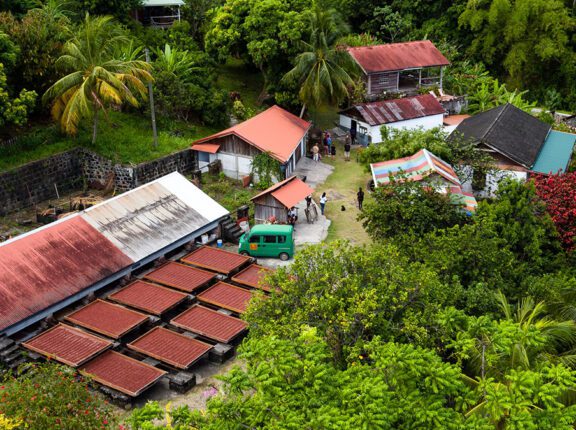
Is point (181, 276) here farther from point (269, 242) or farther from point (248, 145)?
point (248, 145)

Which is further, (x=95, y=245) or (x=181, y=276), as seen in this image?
(x=181, y=276)

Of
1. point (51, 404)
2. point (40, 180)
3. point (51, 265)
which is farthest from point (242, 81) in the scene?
point (51, 404)

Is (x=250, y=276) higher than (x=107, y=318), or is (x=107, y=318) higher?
(x=107, y=318)


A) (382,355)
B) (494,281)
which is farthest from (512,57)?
(382,355)

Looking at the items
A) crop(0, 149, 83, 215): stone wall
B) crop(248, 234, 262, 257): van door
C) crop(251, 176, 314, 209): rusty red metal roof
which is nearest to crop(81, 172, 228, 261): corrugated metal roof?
crop(248, 234, 262, 257): van door

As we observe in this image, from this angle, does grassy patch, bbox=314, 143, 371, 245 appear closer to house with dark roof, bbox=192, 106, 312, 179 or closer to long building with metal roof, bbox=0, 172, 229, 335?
house with dark roof, bbox=192, 106, 312, 179

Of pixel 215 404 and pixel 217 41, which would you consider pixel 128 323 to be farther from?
pixel 217 41
